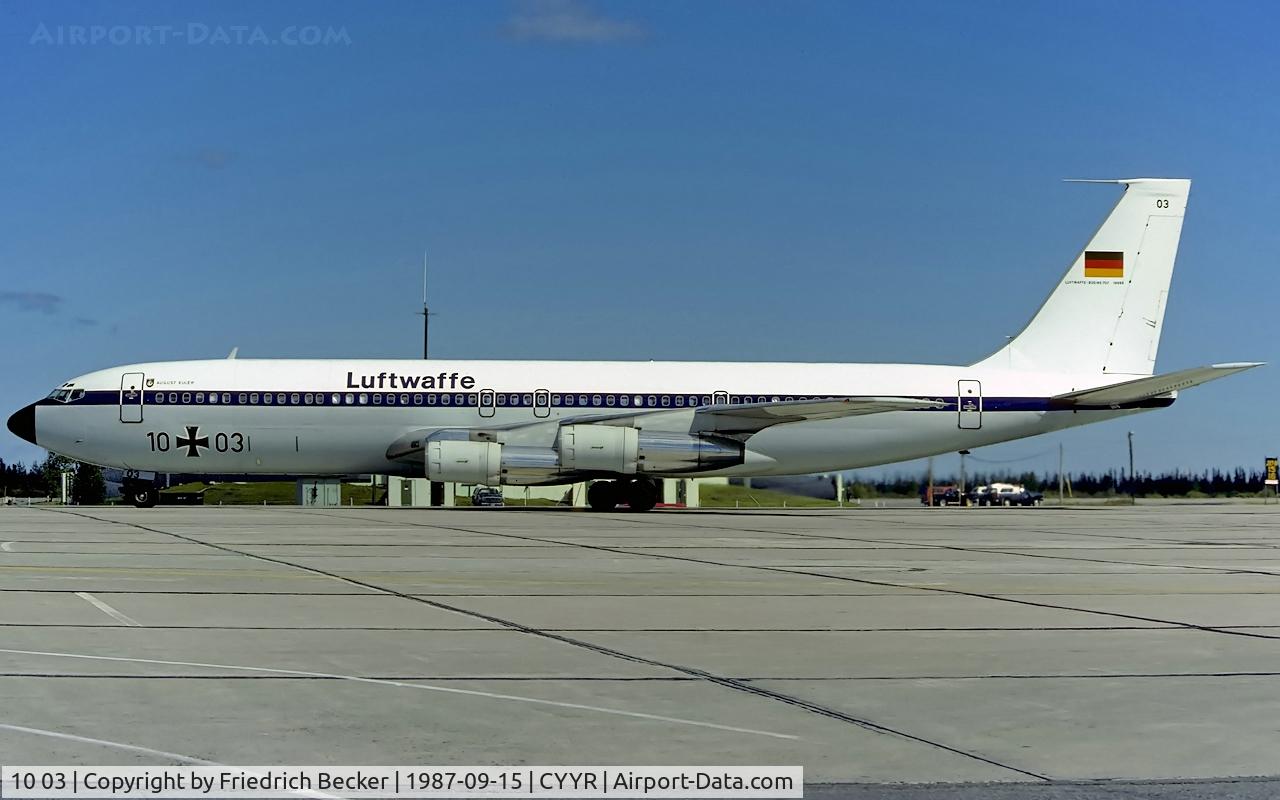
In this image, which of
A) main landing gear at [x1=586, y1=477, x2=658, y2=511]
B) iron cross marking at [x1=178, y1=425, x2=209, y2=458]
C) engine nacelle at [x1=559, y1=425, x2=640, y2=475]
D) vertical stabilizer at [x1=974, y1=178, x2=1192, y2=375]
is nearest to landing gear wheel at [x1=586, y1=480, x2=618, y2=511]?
main landing gear at [x1=586, y1=477, x2=658, y2=511]

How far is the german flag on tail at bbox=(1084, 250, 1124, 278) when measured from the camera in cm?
3978

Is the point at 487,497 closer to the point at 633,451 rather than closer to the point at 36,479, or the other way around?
the point at 633,451

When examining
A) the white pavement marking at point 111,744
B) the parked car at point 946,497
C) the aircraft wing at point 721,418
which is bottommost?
the white pavement marking at point 111,744

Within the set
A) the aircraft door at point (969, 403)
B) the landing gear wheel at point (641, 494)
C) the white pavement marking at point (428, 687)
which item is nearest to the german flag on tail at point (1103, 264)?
the aircraft door at point (969, 403)

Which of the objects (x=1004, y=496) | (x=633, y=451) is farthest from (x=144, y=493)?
(x=1004, y=496)

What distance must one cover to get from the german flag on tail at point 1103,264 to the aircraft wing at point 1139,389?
3.62 meters

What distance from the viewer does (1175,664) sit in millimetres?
9828

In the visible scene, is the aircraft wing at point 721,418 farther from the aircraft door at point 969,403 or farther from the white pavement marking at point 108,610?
the white pavement marking at point 108,610

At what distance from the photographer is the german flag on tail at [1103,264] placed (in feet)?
131

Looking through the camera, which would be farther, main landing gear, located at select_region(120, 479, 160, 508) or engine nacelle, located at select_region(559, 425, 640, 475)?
main landing gear, located at select_region(120, 479, 160, 508)

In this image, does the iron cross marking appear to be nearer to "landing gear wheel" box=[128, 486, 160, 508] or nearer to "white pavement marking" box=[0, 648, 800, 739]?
"landing gear wheel" box=[128, 486, 160, 508]

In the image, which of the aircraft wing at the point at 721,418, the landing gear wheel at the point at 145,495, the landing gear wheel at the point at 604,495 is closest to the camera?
the aircraft wing at the point at 721,418

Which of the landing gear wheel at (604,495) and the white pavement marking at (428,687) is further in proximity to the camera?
the landing gear wheel at (604,495)

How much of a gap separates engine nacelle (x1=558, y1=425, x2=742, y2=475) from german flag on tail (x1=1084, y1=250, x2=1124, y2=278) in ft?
42.8
